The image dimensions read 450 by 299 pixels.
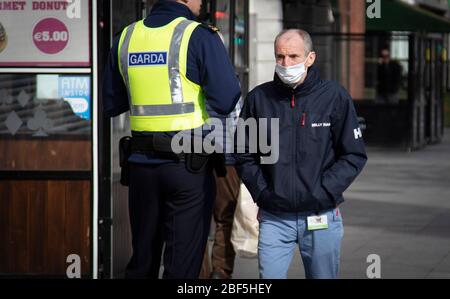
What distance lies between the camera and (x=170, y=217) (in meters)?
5.91

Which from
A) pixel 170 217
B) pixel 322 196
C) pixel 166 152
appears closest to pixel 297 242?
pixel 322 196

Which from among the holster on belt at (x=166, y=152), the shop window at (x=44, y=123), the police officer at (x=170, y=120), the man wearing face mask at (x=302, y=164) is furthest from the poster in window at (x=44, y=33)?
the man wearing face mask at (x=302, y=164)

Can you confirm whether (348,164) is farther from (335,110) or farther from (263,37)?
(263,37)

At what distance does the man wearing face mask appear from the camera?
18.5 feet

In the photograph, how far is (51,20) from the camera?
8023mm

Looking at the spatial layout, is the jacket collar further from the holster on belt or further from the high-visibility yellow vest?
the holster on belt

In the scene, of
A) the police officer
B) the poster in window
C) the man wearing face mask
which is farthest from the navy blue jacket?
the poster in window

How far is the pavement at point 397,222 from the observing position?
9172 millimetres

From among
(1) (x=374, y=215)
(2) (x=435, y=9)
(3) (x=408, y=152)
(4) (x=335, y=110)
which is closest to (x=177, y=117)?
(4) (x=335, y=110)

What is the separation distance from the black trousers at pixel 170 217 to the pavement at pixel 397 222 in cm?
280

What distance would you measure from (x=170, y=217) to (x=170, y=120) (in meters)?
0.49

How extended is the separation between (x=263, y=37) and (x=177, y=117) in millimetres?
13179

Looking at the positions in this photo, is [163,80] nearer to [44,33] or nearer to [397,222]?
[44,33]

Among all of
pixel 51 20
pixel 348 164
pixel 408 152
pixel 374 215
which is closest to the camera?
pixel 348 164
